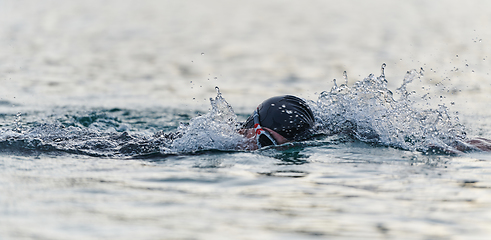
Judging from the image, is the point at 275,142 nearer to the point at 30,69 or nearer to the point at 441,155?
the point at 441,155

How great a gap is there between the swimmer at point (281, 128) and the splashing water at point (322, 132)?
0.38ft

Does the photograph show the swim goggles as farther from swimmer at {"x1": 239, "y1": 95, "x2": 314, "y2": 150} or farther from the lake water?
the lake water

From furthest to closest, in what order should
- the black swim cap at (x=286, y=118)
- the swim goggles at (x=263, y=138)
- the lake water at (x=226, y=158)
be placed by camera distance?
the black swim cap at (x=286, y=118), the swim goggles at (x=263, y=138), the lake water at (x=226, y=158)

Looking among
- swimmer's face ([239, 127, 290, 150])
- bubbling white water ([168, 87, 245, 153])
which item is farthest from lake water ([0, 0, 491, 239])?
swimmer's face ([239, 127, 290, 150])

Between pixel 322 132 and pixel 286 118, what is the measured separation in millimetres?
643

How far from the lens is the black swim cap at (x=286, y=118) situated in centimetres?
700

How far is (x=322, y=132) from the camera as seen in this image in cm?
734

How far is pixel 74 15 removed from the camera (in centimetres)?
2834

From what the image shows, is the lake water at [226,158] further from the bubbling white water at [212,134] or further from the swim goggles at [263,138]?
the swim goggles at [263,138]

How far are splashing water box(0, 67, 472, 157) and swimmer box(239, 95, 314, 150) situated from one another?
0.16m

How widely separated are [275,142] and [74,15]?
24.2 meters

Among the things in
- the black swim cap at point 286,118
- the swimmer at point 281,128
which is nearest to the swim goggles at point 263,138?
the swimmer at point 281,128

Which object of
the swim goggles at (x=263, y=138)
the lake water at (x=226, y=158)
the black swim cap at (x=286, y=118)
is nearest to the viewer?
the lake water at (x=226, y=158)

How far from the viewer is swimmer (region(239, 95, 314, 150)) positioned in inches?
272
